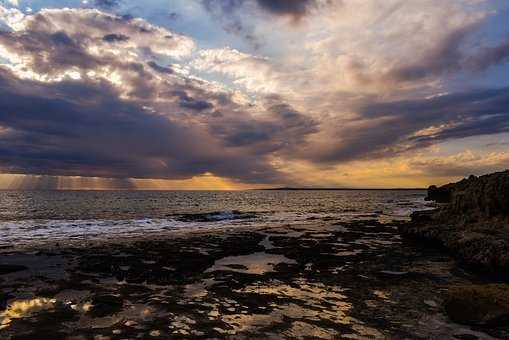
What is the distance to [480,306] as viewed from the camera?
359 inches

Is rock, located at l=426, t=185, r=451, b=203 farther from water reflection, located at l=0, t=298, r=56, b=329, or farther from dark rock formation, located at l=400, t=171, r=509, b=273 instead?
water reflection, located at l=0, t=298, r=56, b=329

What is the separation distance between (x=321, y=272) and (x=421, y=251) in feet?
27.0

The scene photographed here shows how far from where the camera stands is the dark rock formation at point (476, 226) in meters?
15.2

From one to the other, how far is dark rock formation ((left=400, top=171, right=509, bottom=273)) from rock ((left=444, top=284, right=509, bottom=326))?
598cm

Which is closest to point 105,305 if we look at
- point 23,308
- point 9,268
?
point 23,308

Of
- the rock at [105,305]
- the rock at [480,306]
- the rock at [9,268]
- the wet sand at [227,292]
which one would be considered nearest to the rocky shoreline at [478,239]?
the rock at [480,306]

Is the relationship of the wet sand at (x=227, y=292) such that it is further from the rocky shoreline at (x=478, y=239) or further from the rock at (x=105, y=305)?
the rocky shoreline at (x=478, y=239)

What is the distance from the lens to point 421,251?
20453 millimetres

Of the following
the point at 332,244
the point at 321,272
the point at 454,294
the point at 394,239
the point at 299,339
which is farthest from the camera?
the point at 394,239

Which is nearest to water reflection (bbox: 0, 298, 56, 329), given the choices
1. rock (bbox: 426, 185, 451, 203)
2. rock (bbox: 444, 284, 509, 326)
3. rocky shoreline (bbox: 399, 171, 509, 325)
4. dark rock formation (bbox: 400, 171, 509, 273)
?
rock (bbox: 444, 284, 509, 326)

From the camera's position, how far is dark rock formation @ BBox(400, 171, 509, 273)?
1520 cm

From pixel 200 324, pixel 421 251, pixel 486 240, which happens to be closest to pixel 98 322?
pixel 200 324

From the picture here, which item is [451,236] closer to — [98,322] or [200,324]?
[200,324]

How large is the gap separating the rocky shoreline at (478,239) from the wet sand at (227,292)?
48cm
